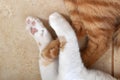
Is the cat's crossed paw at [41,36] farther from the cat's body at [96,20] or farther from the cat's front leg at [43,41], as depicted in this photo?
the cat's body at [96,20]

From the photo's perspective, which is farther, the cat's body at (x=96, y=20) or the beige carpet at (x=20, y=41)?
the beige carpet at (x=20, y=41)

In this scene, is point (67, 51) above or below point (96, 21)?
below

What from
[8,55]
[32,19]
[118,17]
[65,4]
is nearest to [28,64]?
[8,55]

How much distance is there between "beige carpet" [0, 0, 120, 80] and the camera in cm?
104

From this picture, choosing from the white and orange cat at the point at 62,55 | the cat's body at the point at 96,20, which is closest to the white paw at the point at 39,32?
the white and orange cat at the point at 62,55

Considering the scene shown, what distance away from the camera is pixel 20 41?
1.10 metres

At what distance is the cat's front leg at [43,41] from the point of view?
102 centimetres

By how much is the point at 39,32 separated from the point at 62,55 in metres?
0.13

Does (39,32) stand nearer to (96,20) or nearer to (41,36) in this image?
(41,36)

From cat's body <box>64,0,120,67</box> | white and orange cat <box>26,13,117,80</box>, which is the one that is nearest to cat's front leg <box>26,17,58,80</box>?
white and orange cat <box>26,13,117,80</box>

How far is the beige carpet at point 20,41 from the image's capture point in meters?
1.04

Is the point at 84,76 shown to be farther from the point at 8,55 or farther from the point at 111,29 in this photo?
the point at 8,55

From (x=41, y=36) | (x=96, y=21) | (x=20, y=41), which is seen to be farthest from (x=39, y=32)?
(x=96, y=21)

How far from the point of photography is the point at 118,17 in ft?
3.16
